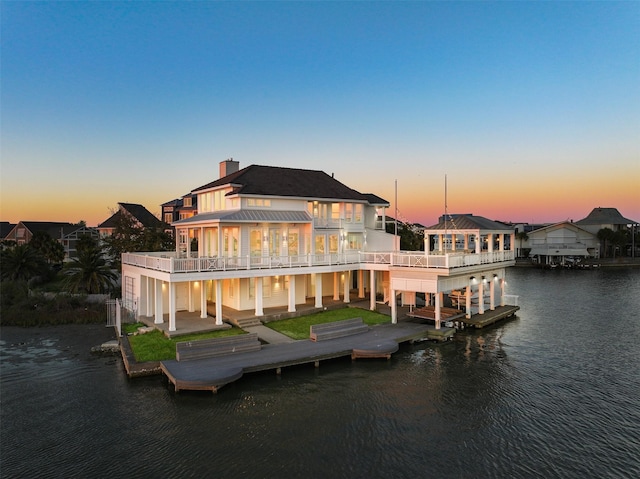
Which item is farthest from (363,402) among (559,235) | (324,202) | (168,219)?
(559,235)

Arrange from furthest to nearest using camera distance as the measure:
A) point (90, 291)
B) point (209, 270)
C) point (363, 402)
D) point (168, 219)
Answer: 1. point (168, 219)
2. point (90, 291)
3. point (209, 270)
4. point (363, 402)

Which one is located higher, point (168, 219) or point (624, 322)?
point (168, 219)

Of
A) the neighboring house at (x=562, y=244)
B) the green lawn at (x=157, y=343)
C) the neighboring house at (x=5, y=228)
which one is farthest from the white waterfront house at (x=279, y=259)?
the neighboring house at (x=5, y=228)

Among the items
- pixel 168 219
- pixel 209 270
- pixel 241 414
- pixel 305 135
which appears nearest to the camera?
pixel 241 414

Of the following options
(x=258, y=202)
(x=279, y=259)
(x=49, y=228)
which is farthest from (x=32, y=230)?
(x=279, y=259)

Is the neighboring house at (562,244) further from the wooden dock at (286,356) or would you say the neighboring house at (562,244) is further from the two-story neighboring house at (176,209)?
the wooden dock at (286,356)

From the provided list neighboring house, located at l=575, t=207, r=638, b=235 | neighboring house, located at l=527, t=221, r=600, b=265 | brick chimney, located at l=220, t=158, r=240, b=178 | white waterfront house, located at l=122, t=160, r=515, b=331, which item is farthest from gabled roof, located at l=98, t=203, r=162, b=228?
neighboring house, located at l=575, t=207, r=638, b=235

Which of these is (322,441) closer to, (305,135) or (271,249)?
(271,249)

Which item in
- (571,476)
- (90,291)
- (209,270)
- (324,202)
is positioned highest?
(324,202)
